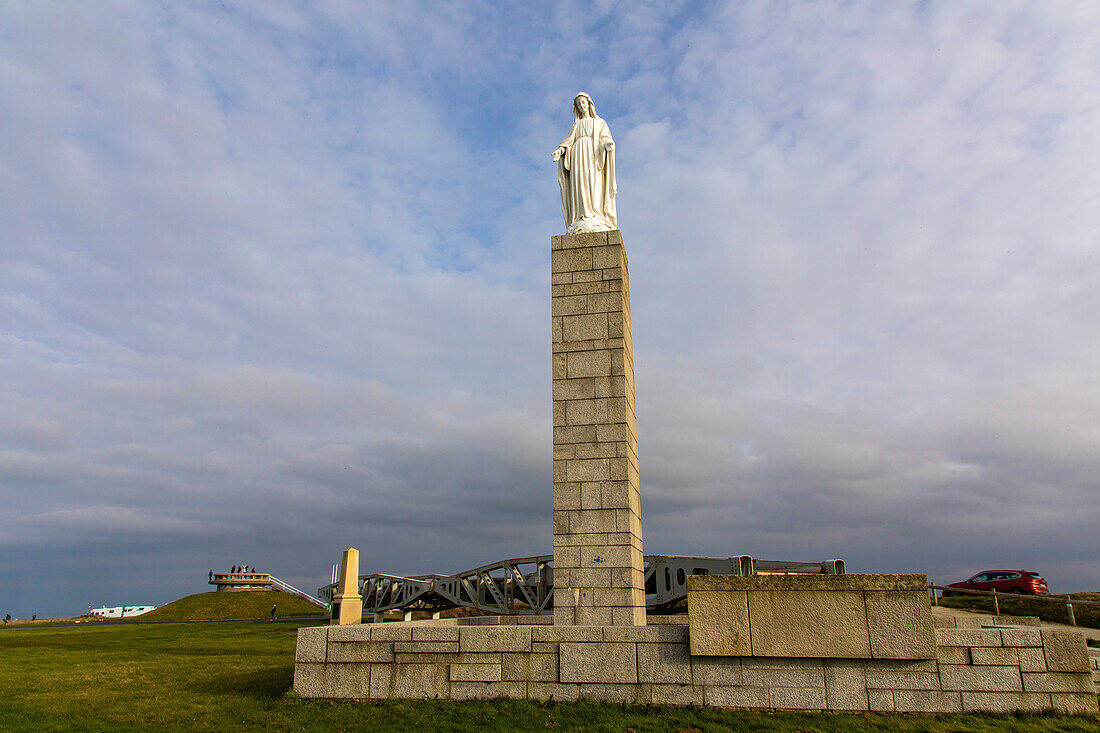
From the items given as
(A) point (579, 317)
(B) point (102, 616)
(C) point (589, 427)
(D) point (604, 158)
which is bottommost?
(B) point (102, 616)

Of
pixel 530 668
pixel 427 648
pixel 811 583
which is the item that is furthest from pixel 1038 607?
pixel 427 648

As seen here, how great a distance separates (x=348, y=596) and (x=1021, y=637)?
1123 cm

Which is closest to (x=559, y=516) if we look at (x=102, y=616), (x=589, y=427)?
(x=589, y=427)

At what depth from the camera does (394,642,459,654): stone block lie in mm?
10938

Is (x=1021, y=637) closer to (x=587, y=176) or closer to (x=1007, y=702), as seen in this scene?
(x=1007, y=702)

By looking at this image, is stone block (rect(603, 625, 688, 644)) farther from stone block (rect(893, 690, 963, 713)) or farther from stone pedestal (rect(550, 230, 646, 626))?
stone block (rect(893, 690, 963, 713))

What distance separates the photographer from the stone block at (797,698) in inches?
386

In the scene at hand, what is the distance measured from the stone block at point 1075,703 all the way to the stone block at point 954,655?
125 centimetres

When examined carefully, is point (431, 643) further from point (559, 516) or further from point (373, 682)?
point (559, 516)

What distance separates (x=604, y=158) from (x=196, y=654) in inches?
707

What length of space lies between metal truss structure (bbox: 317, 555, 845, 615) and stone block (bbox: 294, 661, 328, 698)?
1240 cm

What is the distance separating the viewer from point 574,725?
A: 374 inches

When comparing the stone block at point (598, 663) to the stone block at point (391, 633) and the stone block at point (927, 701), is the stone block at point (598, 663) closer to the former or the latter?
the stone block at point (391, 633)

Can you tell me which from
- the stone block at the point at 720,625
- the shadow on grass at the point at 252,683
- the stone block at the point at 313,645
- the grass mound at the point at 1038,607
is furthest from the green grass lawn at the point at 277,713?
the grass mound at the point at 1038,607
